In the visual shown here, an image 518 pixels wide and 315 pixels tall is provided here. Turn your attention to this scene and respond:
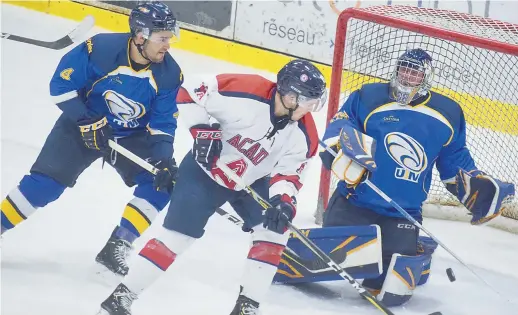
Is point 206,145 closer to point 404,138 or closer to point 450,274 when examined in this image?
point 404,138

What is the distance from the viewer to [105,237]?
12.6ft

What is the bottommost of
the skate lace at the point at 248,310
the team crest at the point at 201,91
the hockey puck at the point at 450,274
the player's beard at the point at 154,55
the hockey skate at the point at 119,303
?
the hockey puck at the point at 450,274

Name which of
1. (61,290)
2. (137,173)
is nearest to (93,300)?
(61,290)

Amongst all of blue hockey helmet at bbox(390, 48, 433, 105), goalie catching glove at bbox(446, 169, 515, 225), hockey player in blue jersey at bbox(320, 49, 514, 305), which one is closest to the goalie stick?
hockey player in blue jersey at bbox(320, 49, 514, 305)

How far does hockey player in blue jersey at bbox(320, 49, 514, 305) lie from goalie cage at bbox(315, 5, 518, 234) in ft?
1.72

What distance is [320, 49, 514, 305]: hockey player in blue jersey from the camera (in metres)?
3.57

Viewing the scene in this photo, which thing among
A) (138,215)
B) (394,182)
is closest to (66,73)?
(138,215)

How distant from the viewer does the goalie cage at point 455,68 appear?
413 centimetres

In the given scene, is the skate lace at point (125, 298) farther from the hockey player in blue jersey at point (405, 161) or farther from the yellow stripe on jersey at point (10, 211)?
the hockey player in blue jersey at point (405, 161)

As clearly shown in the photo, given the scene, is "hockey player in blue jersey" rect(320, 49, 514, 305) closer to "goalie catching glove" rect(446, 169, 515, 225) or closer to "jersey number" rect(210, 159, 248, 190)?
"goalie catching glove" rect(446, 169, 515, 225)

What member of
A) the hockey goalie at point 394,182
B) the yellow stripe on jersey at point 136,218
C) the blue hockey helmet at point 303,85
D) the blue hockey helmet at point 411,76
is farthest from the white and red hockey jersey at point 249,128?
the blue hockey helmet at point 411,76

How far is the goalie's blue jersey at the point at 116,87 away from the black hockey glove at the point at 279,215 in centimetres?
68

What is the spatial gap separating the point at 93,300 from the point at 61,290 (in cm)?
13

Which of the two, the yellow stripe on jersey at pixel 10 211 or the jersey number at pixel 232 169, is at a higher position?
the jersey number at pixel 232 169
